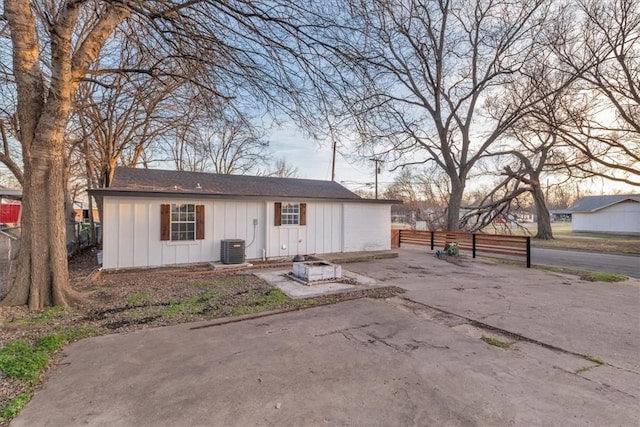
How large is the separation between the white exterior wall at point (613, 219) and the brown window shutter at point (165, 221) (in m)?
36.8

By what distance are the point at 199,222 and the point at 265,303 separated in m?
4.55

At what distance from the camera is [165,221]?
8.71 meters

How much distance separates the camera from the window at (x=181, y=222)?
8.72 m

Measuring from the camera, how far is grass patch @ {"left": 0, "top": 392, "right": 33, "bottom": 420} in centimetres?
242

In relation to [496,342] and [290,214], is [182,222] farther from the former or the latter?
[496,342]

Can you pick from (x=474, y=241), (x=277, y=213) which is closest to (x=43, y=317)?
(x=277, y=213)

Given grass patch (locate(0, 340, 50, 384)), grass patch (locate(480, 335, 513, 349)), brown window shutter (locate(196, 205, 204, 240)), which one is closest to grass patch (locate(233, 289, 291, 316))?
grass patch (locate(0, 340, 50, 384))

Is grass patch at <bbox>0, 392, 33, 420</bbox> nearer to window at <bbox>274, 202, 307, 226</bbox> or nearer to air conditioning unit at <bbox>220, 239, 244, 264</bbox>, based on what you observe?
air conditioning unit at <bbox>220, 239, 244, 264</bbox>

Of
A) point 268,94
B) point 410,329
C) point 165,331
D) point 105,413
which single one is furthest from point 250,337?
point 268,94

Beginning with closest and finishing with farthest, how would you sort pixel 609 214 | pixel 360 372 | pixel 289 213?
pixel 360 372 → pixel 289 213 → pixel 609 214

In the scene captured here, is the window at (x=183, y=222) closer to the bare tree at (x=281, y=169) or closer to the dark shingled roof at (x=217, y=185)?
the dark shingled roof at (x=217, y=185)

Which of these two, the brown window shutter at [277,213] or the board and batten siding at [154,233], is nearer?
the board and batten siding at [154,233]

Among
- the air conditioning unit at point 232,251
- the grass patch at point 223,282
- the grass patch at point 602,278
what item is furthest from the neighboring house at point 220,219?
the grass patch at point 602,278

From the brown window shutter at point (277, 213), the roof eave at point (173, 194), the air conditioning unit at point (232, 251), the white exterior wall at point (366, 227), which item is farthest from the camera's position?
the white exterior wall at point (366, 227)
